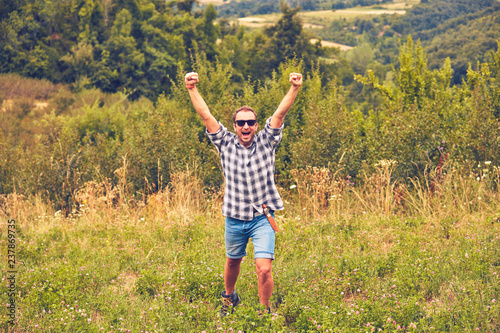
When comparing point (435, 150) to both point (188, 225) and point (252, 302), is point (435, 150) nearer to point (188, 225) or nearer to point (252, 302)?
point (188, 225)

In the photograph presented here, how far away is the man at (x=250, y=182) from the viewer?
3829mm

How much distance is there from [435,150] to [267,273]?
5.26 metres

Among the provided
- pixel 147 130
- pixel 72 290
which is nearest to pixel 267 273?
pixel 72 290

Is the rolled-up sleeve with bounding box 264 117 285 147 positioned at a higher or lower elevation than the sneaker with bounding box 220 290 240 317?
higher

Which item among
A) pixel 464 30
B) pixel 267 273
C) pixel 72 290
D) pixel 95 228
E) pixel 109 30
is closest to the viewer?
pixel 267 273

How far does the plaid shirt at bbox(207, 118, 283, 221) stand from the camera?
3.85 meters

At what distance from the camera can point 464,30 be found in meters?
72.8

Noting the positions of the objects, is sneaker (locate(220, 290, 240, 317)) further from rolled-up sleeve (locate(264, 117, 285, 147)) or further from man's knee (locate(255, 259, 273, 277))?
rolled-up sleeve (locate(264, 117, 285, 147))

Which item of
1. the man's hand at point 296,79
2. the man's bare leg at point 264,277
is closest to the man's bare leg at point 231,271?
the man's bare leg at point 264,277

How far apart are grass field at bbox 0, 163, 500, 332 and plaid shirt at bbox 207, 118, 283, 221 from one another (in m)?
0.83

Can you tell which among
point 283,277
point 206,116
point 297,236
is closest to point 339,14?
point 297,236

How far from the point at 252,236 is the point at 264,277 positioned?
1.20 ft

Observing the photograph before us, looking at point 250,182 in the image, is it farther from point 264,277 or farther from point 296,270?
point 296,270

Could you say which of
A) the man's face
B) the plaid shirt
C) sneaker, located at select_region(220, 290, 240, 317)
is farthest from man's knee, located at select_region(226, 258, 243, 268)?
the man's face
